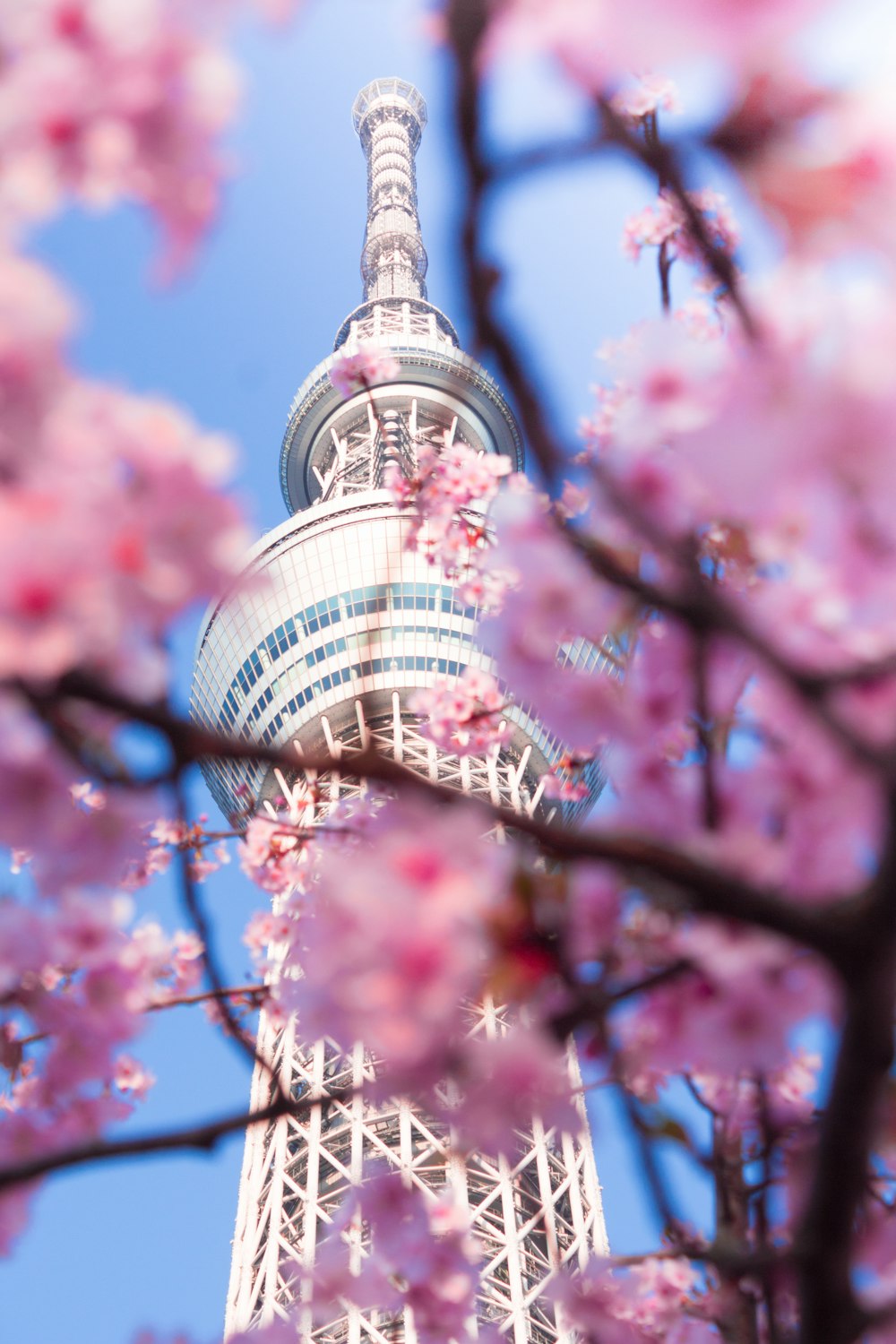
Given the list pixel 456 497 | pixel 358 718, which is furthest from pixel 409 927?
pixel 358 718

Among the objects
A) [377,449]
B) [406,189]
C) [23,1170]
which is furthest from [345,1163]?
[406,189]

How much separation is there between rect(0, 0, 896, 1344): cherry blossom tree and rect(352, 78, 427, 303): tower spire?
4566 centimetres

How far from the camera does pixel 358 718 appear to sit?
1208 inches

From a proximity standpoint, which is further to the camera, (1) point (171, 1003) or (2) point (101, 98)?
(1) point (171, 1003)

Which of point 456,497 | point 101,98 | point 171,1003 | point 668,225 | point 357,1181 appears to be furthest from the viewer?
point 357,1181

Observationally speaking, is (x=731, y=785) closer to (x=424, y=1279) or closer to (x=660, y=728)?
(x=660, y=728)

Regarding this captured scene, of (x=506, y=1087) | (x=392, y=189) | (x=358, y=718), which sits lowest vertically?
(x=506, y=1087)

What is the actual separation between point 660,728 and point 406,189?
59129mm

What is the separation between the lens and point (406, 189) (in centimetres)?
5494

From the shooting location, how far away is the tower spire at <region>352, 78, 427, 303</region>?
49438 millimetres

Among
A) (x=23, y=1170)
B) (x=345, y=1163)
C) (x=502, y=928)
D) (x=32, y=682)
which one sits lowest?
(x=23, y=1170)

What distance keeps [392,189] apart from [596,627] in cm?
5867

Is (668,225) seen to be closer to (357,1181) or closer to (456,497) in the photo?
(456,497)

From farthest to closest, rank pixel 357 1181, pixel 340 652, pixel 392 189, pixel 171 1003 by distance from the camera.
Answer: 1. pixel 392 189
2. pixel 340 652
3. pixel 357 1181
4. pixel 171 1003
